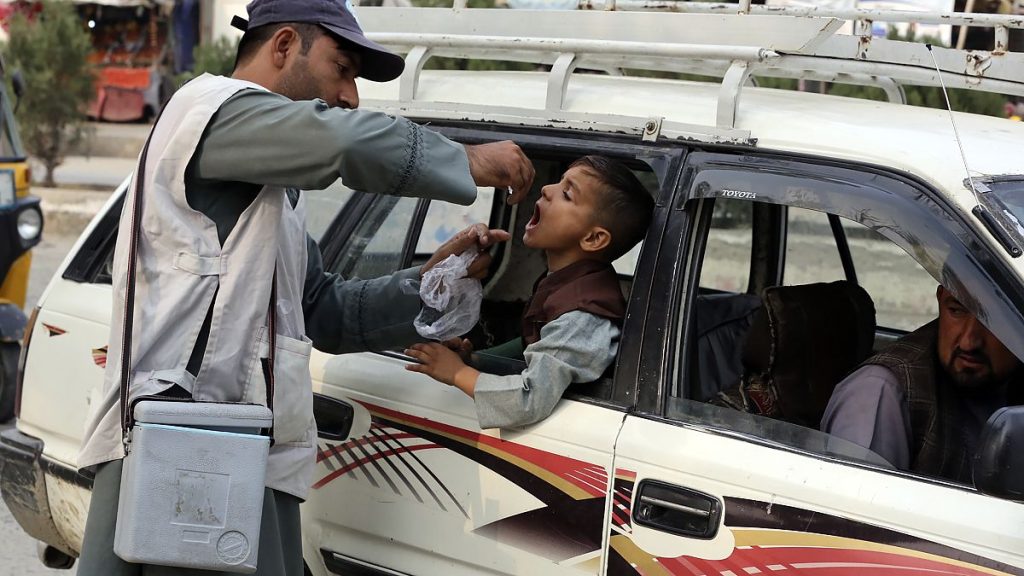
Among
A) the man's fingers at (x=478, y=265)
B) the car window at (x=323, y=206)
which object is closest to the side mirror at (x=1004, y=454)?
the man's fingers at (x=478, y=265)

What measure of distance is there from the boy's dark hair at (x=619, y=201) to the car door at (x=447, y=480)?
0.06m

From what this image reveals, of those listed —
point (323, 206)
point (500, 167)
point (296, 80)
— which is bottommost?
point (323, 206)

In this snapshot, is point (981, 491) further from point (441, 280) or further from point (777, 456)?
point (441, 280)

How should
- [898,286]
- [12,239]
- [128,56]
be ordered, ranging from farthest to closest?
[128,56]
[898,286]
[12,239]

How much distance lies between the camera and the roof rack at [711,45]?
2.59 metres

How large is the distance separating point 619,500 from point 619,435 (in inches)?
5.3

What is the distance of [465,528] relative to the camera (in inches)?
102

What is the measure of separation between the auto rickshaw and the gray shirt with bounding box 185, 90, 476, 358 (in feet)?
13.5

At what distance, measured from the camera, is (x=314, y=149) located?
82.8 inches

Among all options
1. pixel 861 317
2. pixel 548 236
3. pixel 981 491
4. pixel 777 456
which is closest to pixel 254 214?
pixel 548 236

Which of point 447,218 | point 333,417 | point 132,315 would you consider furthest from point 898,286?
point 132,315

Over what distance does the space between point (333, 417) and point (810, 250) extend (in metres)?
4.31

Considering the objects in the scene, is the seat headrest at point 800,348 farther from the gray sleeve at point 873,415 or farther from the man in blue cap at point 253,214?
the man in blue cap at point 253,214

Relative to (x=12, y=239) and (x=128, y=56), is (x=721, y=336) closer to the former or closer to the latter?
(x=12, y=239)
